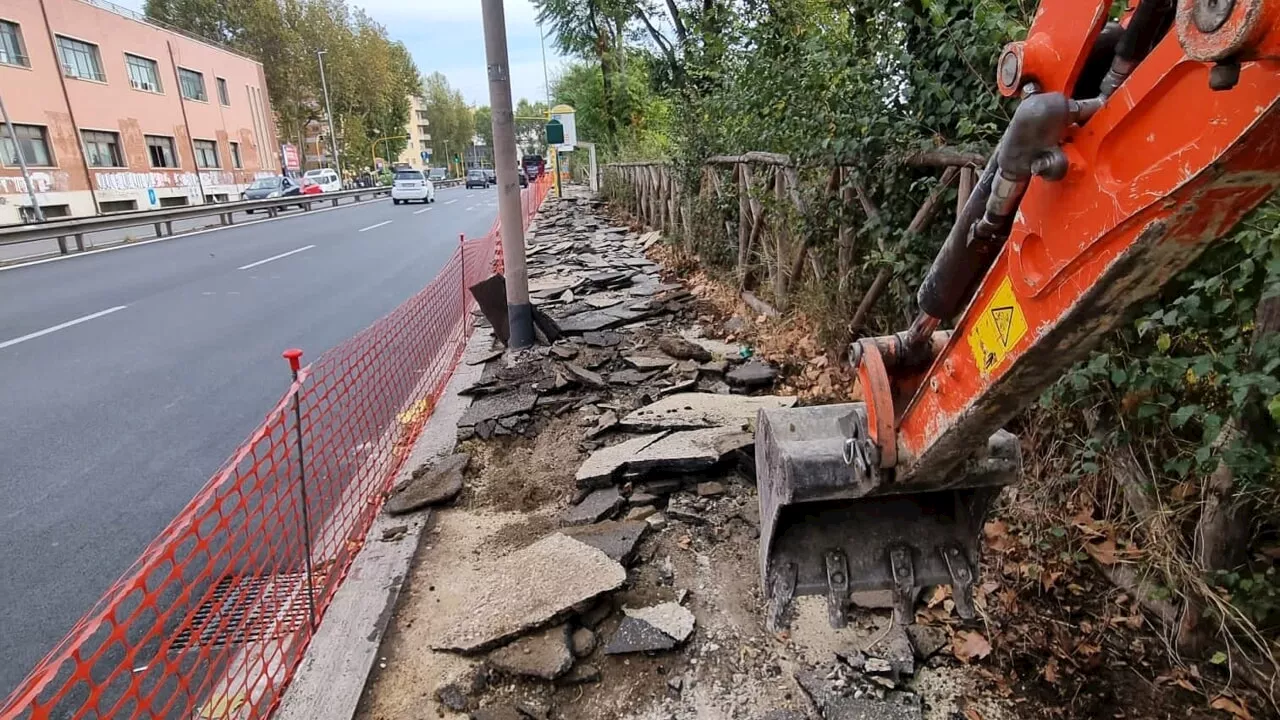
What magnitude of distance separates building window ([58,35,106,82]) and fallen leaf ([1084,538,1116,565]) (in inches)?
1726

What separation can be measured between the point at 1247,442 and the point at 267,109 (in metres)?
63.0

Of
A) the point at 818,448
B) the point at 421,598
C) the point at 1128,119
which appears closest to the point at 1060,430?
the point at 818,448

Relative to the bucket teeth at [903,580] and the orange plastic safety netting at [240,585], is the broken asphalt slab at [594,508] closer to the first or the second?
the orange plastic safety netting at [240,585]

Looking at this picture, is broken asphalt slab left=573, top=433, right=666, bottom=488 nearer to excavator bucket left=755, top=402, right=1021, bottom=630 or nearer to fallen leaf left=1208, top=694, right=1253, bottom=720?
excavator bucket left=755, top=402, right=1021, bottom=630

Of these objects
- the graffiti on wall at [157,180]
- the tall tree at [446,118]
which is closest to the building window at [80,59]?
the graffiti on wall at [157,180]

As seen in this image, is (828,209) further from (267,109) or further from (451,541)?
(267,109)

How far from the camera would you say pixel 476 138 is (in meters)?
137

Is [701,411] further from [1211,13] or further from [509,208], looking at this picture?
[1211,13]

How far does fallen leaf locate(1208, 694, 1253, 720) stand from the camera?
217 centimetres

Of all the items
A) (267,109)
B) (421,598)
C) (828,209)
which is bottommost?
(421,598)

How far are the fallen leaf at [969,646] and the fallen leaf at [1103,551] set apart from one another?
571 mm

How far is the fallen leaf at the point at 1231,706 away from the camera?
2.17m

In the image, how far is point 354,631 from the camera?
2.86 meters

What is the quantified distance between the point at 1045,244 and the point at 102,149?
4533cm
